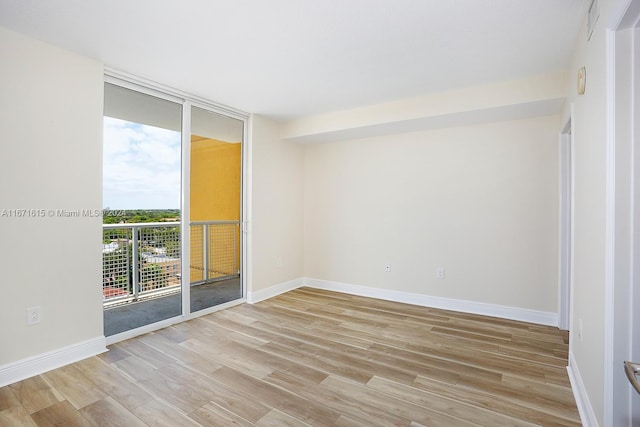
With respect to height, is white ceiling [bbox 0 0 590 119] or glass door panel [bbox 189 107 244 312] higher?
white ceiling [bbox 0 0 590 119]

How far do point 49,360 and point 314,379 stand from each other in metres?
2.02

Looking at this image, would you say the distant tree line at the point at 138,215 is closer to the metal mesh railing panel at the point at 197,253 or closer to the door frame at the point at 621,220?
the metal mesh railing panel at the point at 197,253

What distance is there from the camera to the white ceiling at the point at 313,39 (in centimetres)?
200

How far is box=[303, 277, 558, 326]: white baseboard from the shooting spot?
11.3 feet

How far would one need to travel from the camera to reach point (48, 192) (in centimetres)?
245

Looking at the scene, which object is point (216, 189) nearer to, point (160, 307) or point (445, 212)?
point (160, 307)

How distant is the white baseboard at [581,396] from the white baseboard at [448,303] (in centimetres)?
113

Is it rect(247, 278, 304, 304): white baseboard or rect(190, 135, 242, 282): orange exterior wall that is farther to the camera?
rect(247, 278, 304, 304): white baseboard

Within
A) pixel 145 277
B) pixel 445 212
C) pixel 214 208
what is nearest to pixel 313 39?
pixel 445 212

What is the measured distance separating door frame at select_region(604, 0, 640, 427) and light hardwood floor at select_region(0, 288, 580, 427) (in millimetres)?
619

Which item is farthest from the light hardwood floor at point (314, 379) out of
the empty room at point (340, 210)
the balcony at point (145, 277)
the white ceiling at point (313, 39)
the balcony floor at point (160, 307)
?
the white ceiling at point (313, 39)

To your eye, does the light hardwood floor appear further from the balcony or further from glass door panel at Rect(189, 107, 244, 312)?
glass door panel at Rect(189, 107, 244, 312)

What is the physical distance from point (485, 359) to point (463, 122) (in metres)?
2.52

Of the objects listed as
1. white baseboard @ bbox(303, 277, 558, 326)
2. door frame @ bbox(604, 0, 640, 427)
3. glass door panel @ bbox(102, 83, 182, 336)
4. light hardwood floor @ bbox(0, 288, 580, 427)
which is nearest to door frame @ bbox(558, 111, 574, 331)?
white baseboard @ bbox(303, 277, 558, 326)
